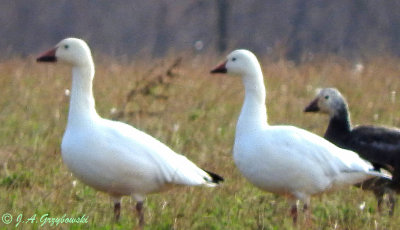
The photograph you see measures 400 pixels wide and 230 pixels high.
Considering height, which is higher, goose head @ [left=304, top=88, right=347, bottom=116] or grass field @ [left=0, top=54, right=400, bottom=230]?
goose head @ [left=304, top=88, right=347, bottom=116]

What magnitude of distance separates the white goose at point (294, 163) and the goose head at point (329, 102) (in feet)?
5.00

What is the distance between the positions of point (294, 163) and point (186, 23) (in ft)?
75.3

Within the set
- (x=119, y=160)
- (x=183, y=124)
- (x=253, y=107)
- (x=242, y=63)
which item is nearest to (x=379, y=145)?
(x=253, y=107)

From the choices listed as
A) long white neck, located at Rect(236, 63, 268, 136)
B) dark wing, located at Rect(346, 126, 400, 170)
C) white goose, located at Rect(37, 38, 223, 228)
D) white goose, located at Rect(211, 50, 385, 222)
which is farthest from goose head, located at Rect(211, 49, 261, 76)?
dark wing, located at Rect(346, 126, 400, 170)

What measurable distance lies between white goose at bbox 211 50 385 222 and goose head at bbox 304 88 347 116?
5.00ft

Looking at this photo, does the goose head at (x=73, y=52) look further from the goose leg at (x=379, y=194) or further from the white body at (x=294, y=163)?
the goose leg at (x=379, y=194)

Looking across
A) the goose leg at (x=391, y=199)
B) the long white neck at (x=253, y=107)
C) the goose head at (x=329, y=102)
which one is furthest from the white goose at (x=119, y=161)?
the goose head at (x=329, y=102)

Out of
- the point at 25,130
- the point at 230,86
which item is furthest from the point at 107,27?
the point at 25,130

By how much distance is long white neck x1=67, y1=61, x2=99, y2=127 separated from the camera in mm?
6690

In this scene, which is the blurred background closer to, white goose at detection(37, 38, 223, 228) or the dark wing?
the dark wing

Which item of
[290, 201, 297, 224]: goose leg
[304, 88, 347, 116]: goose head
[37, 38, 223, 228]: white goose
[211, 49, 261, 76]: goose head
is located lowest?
[290, 201, 297, 224]: goose leg

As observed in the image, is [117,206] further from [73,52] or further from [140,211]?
[73,52]

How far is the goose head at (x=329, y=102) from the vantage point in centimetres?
846

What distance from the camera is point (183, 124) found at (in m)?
10.2
